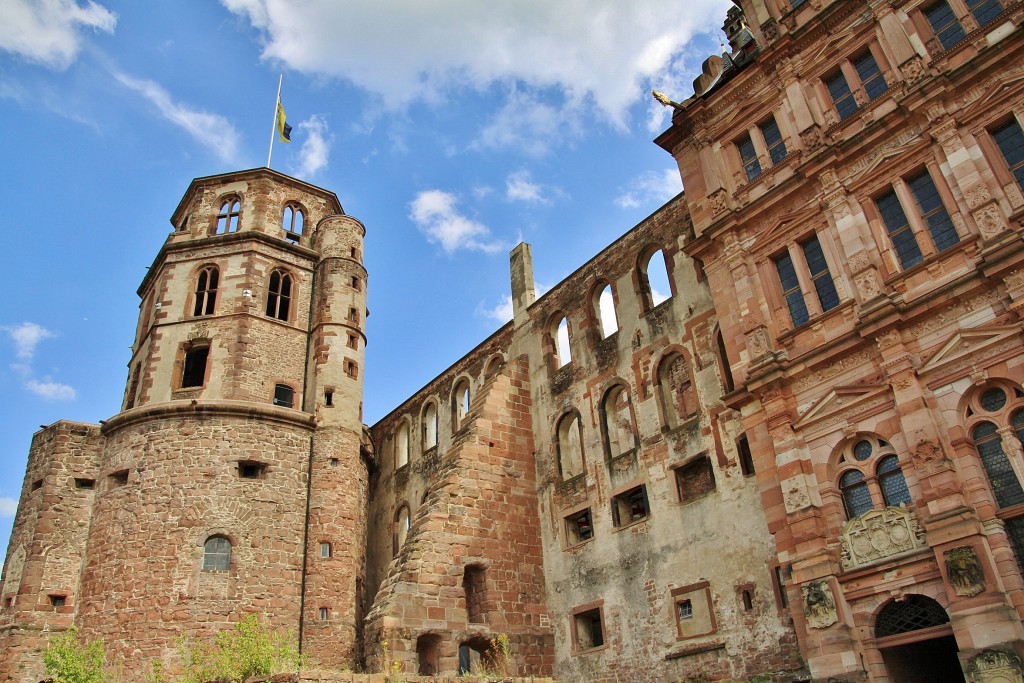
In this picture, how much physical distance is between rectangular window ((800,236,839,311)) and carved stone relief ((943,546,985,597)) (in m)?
5.03

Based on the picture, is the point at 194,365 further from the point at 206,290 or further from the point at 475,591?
the point at 475,591

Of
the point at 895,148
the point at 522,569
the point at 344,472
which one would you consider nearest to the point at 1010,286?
the point at 895,148

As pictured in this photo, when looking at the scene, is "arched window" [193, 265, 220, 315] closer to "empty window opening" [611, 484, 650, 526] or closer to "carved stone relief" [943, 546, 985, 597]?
"empty window opening" [611, 484, 650, 526]

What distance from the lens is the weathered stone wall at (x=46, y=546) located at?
75.7ft

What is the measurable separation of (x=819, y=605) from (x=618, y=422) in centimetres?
868

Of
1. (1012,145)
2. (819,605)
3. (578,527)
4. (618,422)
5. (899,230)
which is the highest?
(1012,145)

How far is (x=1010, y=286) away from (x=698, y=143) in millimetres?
8454

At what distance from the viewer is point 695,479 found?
18.8m

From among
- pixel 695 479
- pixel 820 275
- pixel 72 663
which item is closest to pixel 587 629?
pixel 695 479

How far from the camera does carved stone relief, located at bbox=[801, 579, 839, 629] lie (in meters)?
13.0

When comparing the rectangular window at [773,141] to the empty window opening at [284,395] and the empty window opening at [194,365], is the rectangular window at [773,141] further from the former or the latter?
the empty window opening at [194,365]

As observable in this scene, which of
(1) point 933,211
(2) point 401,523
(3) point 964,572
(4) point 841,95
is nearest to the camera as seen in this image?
(3) point 964,572

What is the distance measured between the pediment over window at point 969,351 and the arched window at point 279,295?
22239mm

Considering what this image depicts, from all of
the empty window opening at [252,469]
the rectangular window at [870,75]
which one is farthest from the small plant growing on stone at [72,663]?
the rectangular window at [870,75]
